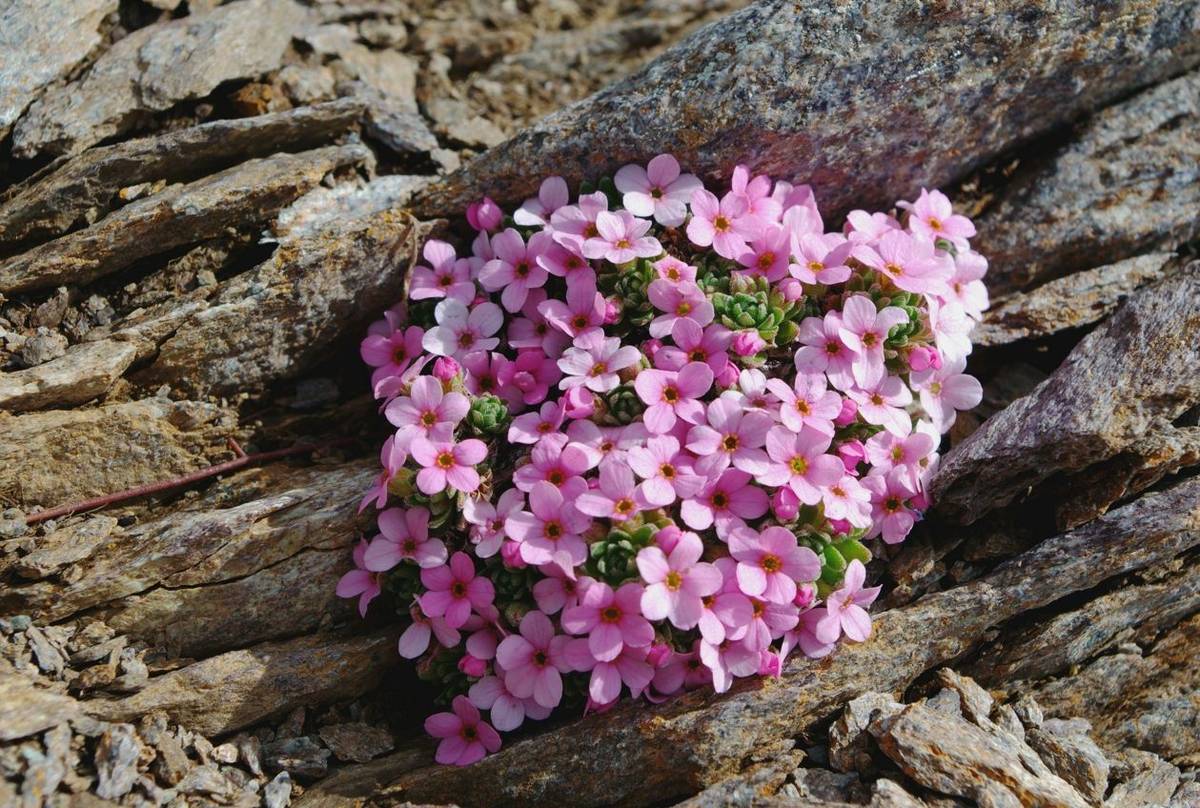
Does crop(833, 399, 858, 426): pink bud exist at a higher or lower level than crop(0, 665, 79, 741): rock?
higher

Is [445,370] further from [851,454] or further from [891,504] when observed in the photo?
[891,504]

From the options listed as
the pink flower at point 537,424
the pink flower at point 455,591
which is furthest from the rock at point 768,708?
the pink flower at point 537,424

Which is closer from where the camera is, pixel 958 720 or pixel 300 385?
pixel 958 720

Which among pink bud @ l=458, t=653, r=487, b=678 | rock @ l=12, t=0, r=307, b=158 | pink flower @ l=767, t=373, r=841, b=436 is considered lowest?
pink bud @ l=458, t=653, r=487, b=678

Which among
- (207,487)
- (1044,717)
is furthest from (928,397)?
(207,487)

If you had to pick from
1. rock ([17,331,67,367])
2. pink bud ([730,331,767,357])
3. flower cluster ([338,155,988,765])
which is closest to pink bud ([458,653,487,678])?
flower cluster ([338,155,988,765])

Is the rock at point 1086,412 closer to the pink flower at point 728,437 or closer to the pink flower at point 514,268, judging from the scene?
the pink flower at point 728,437

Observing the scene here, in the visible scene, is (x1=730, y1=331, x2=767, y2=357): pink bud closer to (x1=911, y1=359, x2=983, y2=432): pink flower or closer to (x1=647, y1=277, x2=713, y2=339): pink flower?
(x1=647, y1=277, x2=713, y2=339): pink flower

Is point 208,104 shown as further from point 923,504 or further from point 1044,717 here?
point 1044,717
